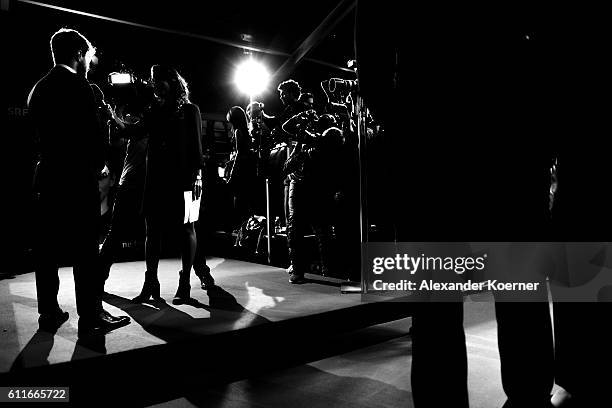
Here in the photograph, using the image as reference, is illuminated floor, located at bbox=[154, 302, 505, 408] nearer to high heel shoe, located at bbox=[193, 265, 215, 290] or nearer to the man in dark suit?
the man in dark suit

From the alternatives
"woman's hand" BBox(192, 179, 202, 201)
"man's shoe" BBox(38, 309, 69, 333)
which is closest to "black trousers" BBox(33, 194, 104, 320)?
"man's shoe" BBox(38, 309, 69, 333)

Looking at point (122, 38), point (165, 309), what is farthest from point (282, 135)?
point (122, 38)

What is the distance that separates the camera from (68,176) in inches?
91.1

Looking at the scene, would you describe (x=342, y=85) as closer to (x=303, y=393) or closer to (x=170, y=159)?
(x=170, y=159)

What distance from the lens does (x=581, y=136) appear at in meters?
1.50

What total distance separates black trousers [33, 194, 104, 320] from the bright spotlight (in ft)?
18.6

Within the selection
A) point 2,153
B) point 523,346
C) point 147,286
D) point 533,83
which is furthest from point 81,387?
point 2,153

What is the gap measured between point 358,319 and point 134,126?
2259mm

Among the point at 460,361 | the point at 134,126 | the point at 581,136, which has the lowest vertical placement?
the point at 460,361

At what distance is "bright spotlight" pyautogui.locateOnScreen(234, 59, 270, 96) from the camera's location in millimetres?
7830

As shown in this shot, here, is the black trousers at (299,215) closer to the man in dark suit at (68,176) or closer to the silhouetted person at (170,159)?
the silhouetted person at (170,159)

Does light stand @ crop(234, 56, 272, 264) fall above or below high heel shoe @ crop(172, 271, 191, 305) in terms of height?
above

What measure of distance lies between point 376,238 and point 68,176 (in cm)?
401

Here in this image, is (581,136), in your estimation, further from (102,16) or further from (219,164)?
(102,16)
